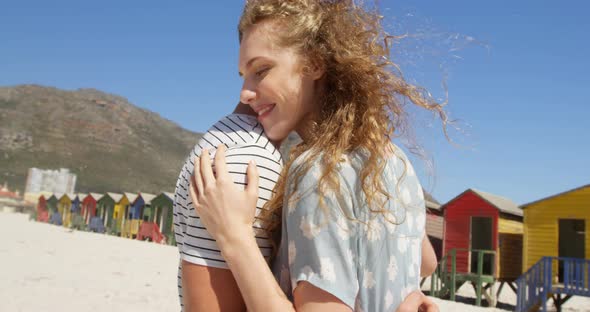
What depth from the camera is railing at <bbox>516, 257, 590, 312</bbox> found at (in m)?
16.0

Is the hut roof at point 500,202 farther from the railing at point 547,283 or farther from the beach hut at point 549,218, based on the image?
the railing at point 547,283

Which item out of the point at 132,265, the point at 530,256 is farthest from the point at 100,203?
the point at 530,256

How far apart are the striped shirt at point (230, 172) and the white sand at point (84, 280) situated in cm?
928

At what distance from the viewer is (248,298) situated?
1.48 meters

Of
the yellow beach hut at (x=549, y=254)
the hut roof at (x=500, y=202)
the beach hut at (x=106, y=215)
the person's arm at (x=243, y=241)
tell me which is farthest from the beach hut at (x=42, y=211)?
the person's arm at (x=243, y=241)

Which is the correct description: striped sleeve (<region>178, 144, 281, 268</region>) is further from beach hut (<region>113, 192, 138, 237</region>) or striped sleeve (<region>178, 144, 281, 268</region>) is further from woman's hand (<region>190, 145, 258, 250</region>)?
beach hut (<region>113, 192, 138, 237</region>)

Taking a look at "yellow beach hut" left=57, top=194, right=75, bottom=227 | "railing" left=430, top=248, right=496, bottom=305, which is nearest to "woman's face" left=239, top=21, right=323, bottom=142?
"railing" left=430, top=248, right=496, bottom=305

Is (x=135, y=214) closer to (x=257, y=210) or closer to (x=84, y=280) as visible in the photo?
(x=84, y=280)

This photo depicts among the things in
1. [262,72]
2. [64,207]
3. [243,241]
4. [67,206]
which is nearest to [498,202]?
[262,72]

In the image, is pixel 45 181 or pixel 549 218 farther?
pixel 45 181

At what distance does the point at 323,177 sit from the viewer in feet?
4.93

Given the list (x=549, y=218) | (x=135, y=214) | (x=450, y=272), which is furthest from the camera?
(x=135, y=214)

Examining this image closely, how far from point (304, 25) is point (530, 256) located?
65.3ft

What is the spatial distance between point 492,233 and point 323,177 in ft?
68.6
